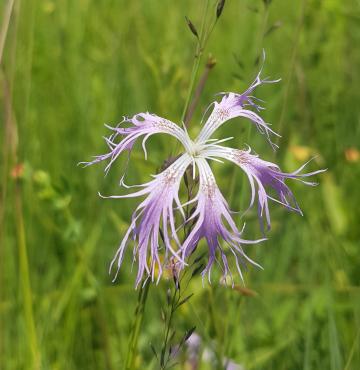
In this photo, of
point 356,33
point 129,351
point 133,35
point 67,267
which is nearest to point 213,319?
point 129,351

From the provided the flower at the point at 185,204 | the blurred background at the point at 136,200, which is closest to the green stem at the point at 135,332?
the flower at the point at 185,204

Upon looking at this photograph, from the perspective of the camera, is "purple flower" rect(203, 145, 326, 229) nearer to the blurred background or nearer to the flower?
the flower

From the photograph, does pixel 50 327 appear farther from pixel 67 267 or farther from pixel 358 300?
pixel 358 300

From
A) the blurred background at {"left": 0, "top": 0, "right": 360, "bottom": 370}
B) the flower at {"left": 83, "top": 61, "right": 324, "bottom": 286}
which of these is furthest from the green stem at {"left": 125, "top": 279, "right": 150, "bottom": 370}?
the blurred background at {"left": 0, "top": 0, "right": 360, "bottom": 370}

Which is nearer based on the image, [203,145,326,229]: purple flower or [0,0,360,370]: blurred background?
[203,145,326,229]: purple flower

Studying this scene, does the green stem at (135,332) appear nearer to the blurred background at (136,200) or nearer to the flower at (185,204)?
the flower at (185,204)

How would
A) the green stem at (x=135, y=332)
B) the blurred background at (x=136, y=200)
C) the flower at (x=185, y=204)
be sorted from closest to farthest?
the flower at (x=185, y=204) → the green stem at (x=135, y=332) → the blurred background at (x=136, y=200)

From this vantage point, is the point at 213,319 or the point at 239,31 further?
the point at 239,31

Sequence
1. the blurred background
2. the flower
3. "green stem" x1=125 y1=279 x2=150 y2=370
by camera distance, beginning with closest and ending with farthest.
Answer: the flower, "green stem" x1=125 y1=279 x2=150 y2=370, the blurred background

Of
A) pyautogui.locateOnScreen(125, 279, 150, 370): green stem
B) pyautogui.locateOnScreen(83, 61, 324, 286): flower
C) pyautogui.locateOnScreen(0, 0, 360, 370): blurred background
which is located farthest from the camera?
pyautogui.locateOnScreen(0, 0, 360, 370): blurred background
